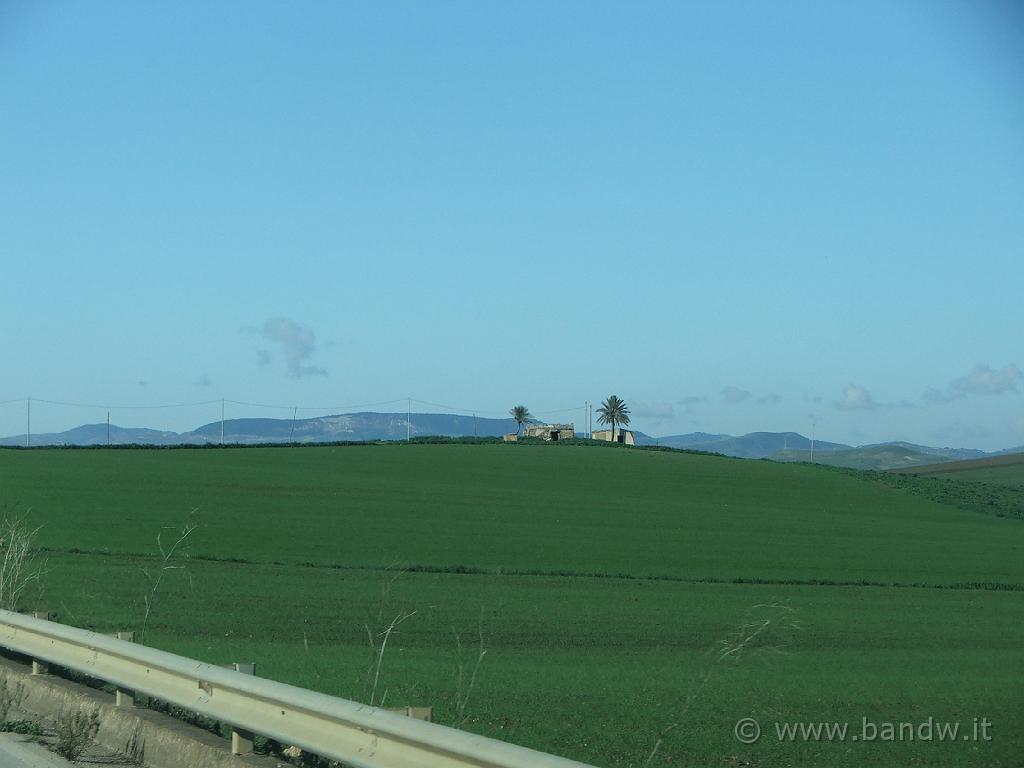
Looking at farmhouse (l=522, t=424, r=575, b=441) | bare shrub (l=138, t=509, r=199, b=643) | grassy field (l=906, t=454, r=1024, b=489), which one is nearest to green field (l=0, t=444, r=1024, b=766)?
bare shrub (l=138, t=509, r=199, b=643)

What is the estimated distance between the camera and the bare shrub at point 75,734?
7.51 meters

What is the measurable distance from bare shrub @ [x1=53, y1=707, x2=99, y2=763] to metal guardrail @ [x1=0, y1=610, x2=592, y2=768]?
0.32 m

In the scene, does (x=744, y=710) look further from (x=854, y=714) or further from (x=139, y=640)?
(x=139, y=640)

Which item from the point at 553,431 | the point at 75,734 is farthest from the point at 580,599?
the point at 553,431

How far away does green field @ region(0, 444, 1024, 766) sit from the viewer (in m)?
10.2

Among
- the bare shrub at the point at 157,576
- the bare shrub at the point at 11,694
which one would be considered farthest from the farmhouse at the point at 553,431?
the bare shrub at the point at 11,694

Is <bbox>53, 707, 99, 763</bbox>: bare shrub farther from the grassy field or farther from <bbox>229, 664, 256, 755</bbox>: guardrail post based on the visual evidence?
the grassy field

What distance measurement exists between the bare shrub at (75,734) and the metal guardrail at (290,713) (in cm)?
32

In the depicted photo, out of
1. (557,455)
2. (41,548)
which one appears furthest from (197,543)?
(557,455)

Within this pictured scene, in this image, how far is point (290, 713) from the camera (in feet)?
21.5

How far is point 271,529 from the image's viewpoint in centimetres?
3078

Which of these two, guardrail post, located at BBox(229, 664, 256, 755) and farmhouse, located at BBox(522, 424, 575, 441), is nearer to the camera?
guardrail post, located at BBox(229, 664, 256, 755)

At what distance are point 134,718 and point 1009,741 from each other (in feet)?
23.2

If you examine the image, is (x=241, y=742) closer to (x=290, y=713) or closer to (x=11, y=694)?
(x=290, y=713)
